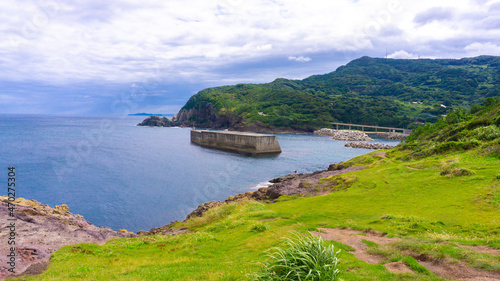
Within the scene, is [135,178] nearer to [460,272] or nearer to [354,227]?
[354,227]

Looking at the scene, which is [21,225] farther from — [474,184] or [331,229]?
[474,184]

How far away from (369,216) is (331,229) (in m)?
4.03

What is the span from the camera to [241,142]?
320ft

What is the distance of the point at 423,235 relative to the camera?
13016 mm

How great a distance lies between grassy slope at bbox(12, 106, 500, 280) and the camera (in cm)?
1024

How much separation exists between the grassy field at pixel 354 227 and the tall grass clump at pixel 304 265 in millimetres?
1306

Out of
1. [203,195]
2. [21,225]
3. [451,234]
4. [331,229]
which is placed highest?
[451,234]

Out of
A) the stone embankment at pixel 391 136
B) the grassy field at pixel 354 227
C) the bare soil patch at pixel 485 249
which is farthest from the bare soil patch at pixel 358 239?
the stone embankment at pixel 391 136

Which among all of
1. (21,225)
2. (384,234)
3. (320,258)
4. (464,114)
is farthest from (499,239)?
(464,114)

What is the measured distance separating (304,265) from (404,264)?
185 inches

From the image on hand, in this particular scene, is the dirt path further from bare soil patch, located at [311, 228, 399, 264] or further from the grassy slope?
the grassy slope

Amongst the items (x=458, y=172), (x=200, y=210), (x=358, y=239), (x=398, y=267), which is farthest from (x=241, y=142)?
(x=398, y=267)

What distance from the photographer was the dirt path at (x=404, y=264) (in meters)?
8.53

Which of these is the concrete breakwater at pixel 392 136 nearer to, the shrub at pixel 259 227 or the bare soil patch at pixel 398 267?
the shrub at pixel 259 227
